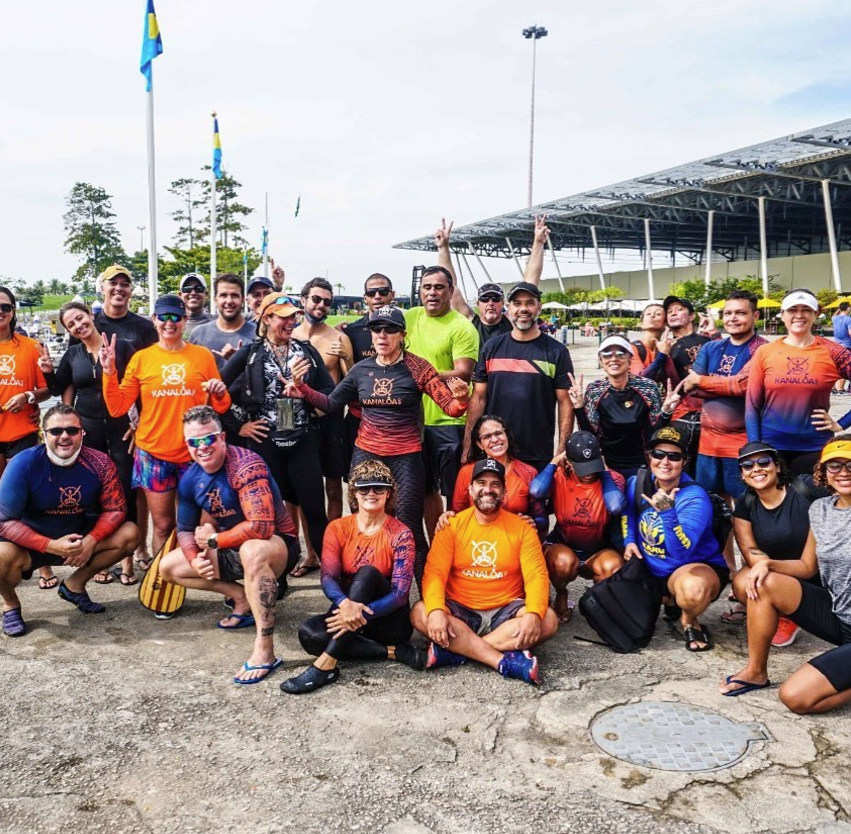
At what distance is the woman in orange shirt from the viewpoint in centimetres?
502

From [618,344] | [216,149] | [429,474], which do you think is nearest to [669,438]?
[618,344]

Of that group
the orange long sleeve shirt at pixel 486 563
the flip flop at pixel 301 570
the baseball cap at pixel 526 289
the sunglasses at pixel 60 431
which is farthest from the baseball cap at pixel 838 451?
the sunglasses at pixel 60 431

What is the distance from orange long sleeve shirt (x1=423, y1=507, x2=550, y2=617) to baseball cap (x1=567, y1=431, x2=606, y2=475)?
633 millimetres

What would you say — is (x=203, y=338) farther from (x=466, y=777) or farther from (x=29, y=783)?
(x=466, y=777)

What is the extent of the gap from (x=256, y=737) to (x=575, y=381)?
3001 millimetres

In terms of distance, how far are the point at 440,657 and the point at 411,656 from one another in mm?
157

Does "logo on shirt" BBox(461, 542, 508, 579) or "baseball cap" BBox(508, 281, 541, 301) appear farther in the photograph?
"baseball cap" BBox(508, 281, 541, 301)

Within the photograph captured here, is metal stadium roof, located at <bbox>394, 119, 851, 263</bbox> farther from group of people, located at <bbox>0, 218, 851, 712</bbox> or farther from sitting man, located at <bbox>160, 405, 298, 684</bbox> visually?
sitting man, located at <bbox>160, 405, 298, 684</bbox>

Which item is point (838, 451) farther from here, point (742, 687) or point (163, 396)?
point (163, 396)

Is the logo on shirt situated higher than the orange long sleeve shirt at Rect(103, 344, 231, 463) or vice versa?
the orange long sleeve shirt at Rect(103, 344, 231, 463)

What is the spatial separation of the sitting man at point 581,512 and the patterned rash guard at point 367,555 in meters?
0.94

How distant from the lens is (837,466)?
12.2ft

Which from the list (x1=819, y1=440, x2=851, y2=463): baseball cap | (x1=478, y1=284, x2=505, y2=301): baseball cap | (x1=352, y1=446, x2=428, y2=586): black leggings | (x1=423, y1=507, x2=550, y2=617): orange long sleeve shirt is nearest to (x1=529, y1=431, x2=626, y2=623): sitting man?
(x1=423, y1=507, x2=550, y2=617): orange long sleeve shirt

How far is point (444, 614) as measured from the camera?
407cm
